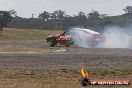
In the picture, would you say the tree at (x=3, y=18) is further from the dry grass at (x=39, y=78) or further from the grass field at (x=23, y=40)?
the dry grass at (x=39, y=78)

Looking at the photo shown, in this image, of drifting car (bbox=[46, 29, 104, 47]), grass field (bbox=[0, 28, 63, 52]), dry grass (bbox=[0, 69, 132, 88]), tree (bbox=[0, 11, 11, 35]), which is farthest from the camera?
tree (bbox=[0, 11, 11, 35])

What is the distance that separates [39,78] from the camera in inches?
500

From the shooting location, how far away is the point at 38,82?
1177 cm

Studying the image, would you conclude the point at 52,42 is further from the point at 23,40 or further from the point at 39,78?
the point at 23,40

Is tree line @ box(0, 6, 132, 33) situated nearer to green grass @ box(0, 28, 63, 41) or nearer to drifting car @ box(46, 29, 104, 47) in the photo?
green grass @ box(0, 28, 63, 41)

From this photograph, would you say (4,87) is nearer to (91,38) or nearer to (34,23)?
(91,38)

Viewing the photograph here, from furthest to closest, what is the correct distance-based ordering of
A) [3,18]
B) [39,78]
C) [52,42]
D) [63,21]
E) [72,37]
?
[63,21] → [3,18] → [52,42] → [72,37] → [39,78]

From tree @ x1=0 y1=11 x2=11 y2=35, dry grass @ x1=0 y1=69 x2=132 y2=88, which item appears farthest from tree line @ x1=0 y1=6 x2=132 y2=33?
dry grass @ x1=0 y1=69 x2=132 y2=88

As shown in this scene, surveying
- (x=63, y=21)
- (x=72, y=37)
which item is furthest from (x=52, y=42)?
(x=63, y=21)

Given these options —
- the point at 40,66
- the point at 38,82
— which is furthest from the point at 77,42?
the point at 38,82

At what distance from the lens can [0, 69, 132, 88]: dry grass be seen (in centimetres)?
1114

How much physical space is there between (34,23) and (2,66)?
117946 millimetres

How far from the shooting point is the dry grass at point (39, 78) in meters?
11.1

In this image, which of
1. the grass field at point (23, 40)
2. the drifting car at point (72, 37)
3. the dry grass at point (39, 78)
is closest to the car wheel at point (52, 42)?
the drifting car at point (72, 37)
